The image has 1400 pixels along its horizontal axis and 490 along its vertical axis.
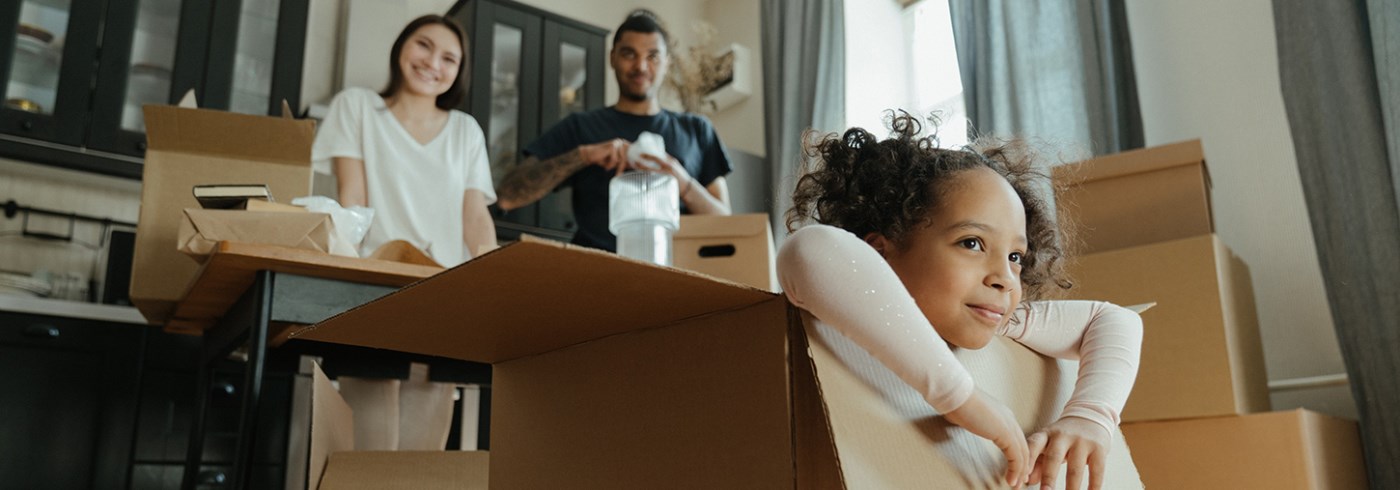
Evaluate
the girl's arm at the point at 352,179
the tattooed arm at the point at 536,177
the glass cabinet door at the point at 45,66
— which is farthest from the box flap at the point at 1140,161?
the glass cabinet door at the point at 45,66

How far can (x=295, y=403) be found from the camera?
5.65 feet

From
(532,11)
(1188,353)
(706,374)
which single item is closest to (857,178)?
(706,374)

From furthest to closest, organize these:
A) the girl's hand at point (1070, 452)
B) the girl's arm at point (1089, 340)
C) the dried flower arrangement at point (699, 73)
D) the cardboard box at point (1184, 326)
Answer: the dried flower arrangement at point (699, 73) → the cardboard box at point (1184, 326) → the girl's arm at point (1089, 340) → the girl's hand at point (1070, 452)

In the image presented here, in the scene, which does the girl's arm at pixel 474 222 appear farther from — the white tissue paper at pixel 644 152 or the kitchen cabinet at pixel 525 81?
the kitchen cabinet at pixel 525 81

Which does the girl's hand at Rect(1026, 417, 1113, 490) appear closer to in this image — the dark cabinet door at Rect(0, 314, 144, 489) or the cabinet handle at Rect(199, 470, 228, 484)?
the cabinet handle at Rect(199, 470, 228, 484)

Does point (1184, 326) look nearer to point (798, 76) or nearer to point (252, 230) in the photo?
point (252, 230)

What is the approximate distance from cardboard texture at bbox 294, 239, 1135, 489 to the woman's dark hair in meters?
1.49

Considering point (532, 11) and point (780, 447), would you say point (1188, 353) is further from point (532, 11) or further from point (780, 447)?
point (532, 11)

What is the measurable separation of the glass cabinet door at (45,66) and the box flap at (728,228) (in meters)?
1.95

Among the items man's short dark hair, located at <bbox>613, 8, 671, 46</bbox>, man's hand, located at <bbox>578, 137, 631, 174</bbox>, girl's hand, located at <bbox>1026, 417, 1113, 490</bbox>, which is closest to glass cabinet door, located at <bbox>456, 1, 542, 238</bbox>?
man's short dark hair, located at <bbox>613, 8, 671, 46</bbox>

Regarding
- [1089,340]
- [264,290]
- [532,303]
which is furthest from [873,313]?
[264,290]

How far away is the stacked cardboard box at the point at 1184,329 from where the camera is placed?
4.89ft

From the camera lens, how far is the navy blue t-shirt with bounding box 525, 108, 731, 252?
2439 mm

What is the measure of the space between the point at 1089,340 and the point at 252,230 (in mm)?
1118
